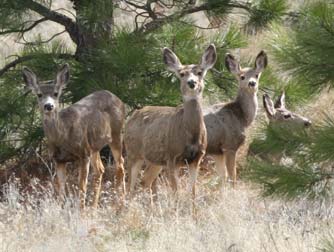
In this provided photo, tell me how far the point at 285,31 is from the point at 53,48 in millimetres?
5879

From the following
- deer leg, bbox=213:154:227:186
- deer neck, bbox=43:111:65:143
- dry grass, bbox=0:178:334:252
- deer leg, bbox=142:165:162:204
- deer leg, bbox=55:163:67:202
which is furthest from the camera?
deer leg, bbox=213:154:227:186

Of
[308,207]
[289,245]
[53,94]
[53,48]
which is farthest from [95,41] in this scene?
[289,245]

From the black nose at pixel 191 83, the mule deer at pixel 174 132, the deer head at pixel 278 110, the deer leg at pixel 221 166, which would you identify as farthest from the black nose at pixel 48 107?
the deer head at pixel 278 110

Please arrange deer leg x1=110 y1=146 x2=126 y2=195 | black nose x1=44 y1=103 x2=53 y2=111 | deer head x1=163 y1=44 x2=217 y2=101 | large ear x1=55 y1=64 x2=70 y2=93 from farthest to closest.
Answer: deer leg x1=110 y1=146 x2=126 y2=195 → large ear x1=55 y1=64 x2=70 y2=93 → black nose x1=44 y1=103 x2=53 y2=111 → deer head x1=163 y1=44 x2=217 y2=101

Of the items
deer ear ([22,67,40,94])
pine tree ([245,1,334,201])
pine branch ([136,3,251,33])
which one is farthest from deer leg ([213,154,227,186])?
pine tree ([245,1,334,201])

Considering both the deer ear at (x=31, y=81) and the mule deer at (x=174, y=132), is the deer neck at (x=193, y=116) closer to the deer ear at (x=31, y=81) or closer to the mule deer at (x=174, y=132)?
the mule deer at (x=174, y=132)

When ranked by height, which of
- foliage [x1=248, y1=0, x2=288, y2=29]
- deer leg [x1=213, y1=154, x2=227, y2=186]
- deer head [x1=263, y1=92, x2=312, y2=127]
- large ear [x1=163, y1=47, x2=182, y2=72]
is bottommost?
deer leg [x1=213, y1=154, x2=227, y2=186]

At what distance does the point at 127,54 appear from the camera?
1177 cm

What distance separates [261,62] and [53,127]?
2.52 m

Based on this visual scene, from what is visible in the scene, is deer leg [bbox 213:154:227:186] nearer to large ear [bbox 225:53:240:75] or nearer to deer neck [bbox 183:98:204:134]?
large ear [bbox 225:53:240:75]

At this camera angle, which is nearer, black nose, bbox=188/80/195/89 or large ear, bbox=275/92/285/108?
black nose, bbox=188/80/195/89

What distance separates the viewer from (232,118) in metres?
12.2

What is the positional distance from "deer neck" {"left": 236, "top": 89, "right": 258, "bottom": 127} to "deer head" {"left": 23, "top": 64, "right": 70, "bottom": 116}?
2160mm

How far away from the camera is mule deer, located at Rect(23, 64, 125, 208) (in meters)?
11.1
